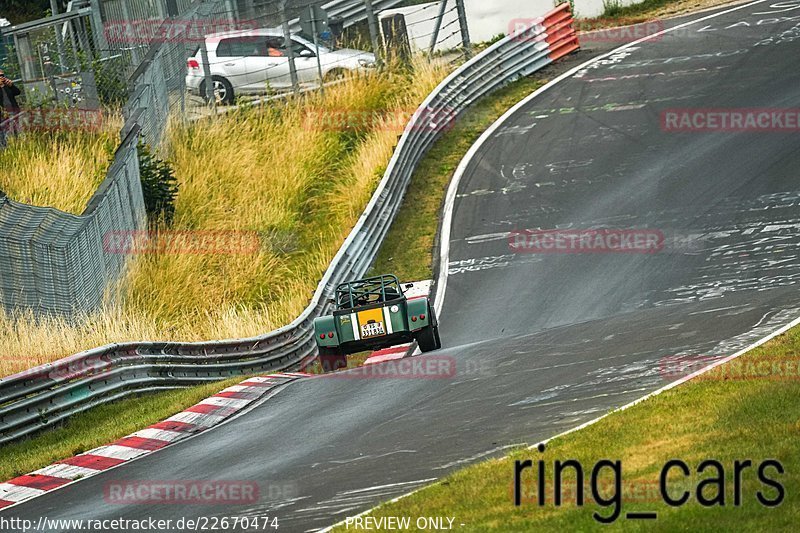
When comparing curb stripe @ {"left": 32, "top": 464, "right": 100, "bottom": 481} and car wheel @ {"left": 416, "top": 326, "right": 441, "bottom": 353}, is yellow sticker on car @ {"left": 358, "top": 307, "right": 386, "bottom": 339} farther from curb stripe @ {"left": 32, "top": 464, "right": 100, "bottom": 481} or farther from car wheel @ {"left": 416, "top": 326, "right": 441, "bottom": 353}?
curb stripe @ {"left": 32, "top": 464, "right": 100, "bottom": 481}

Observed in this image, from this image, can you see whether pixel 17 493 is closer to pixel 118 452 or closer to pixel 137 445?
pixel 118 452

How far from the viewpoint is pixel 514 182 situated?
22.8m

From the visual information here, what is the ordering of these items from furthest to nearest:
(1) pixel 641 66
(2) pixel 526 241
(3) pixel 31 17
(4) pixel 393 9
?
(3) pixel 31 17 < (4) pixel 393 9 < (1) pixel 641 66 < (2) pixel 526 241

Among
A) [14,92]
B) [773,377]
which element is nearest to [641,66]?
[14,92]

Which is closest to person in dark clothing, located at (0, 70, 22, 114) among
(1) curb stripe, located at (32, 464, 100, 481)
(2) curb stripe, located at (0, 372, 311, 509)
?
(2) curb stripe, located at (0, 372, 311, 509)

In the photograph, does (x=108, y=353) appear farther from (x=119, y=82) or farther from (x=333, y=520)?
(x=119, y=82)

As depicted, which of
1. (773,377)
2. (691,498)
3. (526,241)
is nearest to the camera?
(691,498)

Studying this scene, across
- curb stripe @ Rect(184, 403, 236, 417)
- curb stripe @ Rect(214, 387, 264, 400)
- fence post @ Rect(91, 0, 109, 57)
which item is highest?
fence post @ Rect(91, 0, 109, 57)

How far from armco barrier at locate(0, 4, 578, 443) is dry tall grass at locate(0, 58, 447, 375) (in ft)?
2.23

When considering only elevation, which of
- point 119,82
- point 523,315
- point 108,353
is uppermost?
point 119,82

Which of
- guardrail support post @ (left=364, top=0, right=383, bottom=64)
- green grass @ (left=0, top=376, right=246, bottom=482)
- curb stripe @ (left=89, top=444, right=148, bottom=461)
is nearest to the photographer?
curb stripe @ (left=89, top=444, right=148, bottom=461)

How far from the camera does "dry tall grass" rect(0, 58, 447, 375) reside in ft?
56.1

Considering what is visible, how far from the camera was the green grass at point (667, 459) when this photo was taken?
6695mm

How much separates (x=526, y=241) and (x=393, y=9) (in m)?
12.0
